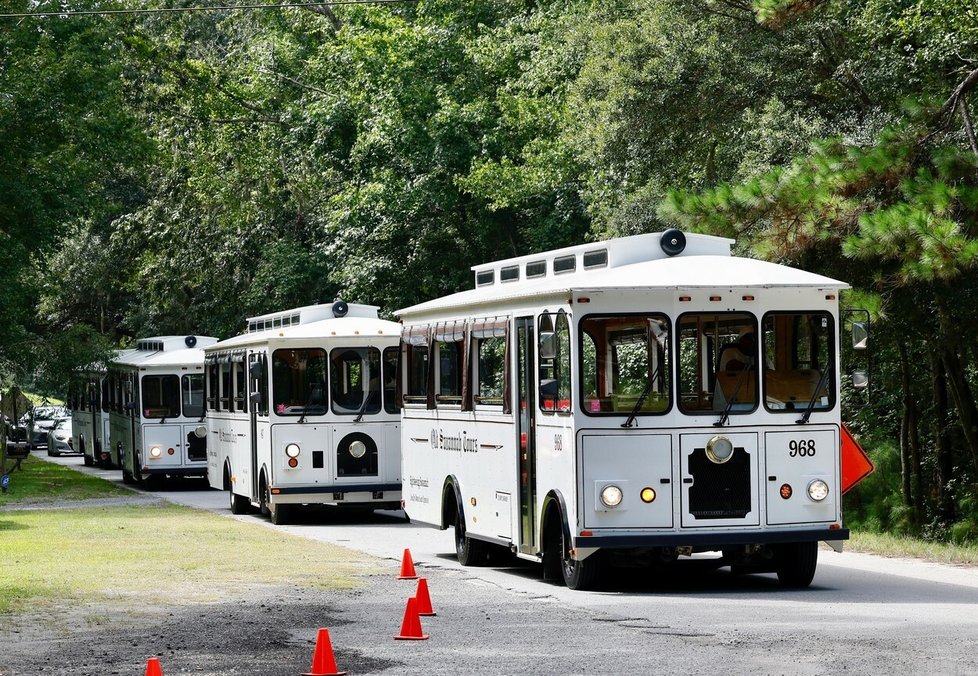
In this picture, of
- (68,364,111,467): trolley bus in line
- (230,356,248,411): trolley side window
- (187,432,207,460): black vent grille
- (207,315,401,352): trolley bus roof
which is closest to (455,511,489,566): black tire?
(207,315,401,352): trolley bus roof

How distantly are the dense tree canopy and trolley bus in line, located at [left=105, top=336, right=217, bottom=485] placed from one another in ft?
10.1

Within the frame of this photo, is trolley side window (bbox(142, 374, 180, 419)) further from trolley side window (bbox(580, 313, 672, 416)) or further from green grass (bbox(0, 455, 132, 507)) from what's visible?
trolley side window (bbox(580, 313, 672, 416))

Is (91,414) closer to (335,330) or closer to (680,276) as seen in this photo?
(335,330)

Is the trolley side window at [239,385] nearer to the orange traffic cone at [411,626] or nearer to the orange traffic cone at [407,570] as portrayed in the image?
the orange traffic cone at [407,570]

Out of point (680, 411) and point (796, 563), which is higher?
point (680, 411)

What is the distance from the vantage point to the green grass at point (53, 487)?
104 ft

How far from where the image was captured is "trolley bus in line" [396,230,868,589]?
1441 centimetres

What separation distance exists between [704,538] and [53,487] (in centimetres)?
2313

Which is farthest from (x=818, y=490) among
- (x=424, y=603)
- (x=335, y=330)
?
(x=335, y=330)

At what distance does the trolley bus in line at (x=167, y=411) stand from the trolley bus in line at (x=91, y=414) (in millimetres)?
3621

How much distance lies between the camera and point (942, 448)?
1063 inches

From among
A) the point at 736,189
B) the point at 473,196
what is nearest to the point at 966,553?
the point at 736,189

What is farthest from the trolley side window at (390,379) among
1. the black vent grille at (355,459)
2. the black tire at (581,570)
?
the black tire at (581,570)

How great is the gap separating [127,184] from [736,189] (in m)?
37.4
